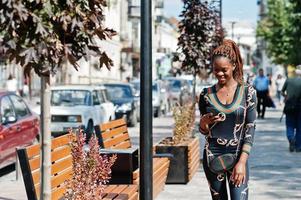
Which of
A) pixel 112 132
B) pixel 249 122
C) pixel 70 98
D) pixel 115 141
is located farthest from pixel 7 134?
pixel 70 98

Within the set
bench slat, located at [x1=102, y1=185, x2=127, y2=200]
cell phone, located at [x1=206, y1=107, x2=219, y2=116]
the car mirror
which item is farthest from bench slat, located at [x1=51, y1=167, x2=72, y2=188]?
the car mirror

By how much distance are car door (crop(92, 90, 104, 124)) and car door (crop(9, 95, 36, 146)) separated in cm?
576

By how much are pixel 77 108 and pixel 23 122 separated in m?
6.24

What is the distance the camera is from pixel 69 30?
5.71 metres

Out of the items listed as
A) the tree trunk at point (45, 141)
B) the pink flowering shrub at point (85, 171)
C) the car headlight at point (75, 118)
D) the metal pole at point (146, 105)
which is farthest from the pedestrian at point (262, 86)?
the pink flowering shrub at point (85, 171)

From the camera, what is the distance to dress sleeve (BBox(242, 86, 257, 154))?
19.9 ft

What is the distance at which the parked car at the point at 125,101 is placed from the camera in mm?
26798

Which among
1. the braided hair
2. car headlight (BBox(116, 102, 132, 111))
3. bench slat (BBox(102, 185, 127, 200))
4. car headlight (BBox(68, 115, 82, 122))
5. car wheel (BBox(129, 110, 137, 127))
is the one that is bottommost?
car wheel (BBox(129, 110, 137, 127))

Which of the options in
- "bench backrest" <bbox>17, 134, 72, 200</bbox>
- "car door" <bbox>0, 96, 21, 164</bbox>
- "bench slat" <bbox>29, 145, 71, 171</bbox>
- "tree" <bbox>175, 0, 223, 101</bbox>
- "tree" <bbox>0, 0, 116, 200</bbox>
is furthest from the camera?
"tree" <bbox>175, 0, 223, 101</bbox>

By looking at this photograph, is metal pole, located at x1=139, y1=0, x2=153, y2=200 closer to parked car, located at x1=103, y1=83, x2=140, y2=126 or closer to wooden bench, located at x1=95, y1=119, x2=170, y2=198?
wooden bench, located at x1=95, y1=119, x2=170, y2=198

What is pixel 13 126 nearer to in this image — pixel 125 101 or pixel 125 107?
pixel 125 107

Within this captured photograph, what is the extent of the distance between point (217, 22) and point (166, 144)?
944 centimetres

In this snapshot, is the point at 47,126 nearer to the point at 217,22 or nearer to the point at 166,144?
the point at 166,144

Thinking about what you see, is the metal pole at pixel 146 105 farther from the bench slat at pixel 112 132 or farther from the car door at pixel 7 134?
the car door at pixel 7 134
